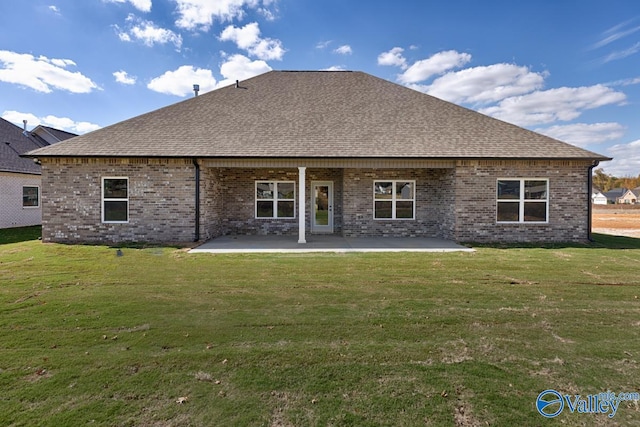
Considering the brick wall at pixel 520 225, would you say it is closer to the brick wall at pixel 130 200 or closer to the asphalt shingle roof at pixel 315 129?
the asphalt shingle roof at pixel 315 129

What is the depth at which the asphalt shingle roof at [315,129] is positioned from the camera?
39.4 ft

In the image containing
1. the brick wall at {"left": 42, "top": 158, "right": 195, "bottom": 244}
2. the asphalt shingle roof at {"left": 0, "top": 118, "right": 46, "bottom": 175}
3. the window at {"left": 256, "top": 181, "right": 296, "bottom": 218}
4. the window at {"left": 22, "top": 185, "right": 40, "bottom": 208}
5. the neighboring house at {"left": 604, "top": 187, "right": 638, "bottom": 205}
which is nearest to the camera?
the brick wall at {"left": 42, "top": 158, "right": 195, "bottom": 244}

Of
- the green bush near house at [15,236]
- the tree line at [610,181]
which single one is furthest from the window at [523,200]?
the tree line at [610,181]

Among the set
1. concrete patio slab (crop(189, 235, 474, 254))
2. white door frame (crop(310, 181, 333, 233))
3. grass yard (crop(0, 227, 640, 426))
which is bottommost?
grass yard (crop(0, 227, 640, 426))

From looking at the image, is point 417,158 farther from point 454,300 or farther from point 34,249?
point 34,249

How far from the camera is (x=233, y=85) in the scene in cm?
1650

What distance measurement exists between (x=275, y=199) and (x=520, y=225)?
9.36 metres

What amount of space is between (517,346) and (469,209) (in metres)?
8.92

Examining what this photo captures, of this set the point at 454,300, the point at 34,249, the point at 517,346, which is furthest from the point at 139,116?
the point at 517,346

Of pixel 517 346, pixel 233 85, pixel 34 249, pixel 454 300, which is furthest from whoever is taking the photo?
pixel 233 85

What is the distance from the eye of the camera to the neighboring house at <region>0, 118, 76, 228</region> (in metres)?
16.5

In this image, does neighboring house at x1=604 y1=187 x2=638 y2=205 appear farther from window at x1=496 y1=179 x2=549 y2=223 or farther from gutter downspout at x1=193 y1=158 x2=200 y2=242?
gutter downspout at x1=193 y1=158 x2=200 y2=242

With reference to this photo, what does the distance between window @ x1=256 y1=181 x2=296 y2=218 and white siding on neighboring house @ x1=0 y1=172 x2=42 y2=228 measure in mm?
12368

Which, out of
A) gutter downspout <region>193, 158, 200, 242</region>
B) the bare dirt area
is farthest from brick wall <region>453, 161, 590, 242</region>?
gutter downspout <region>193, 158, 200, 242</region>
